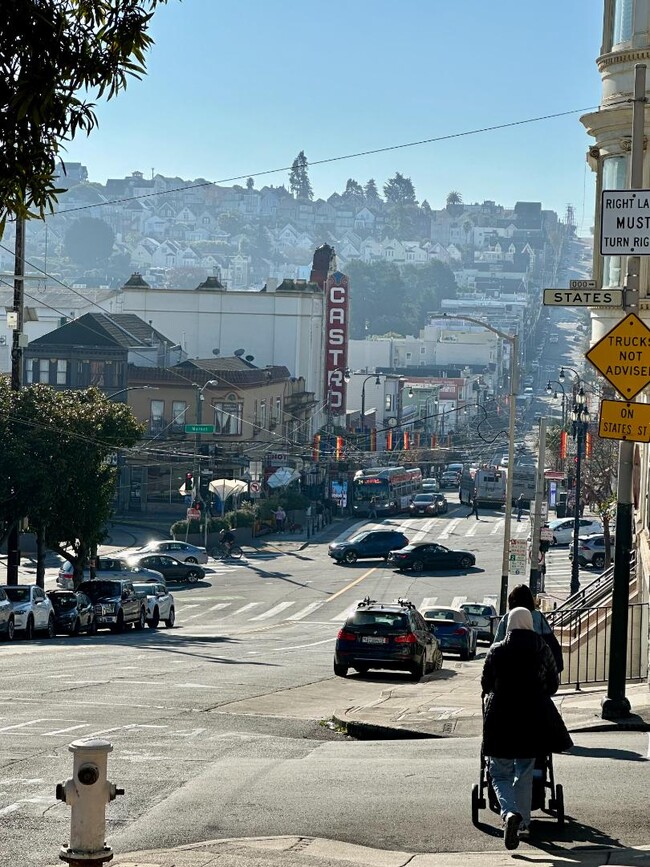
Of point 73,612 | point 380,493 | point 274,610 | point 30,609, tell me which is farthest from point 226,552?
point 30,609

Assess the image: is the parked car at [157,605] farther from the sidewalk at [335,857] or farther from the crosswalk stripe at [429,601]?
the sidewalk at [335,857]

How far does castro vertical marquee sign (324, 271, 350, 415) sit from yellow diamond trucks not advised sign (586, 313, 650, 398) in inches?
3793

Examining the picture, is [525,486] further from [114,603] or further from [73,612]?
[73,612]

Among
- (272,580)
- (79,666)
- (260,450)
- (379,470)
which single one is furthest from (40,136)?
(379,470)

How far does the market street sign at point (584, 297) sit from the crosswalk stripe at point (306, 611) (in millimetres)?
32549

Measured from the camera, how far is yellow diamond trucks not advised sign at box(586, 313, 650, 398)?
49.0 feet

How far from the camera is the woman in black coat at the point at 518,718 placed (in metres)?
9.92

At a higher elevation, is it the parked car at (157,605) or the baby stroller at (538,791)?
the baby stroller at (538,791)

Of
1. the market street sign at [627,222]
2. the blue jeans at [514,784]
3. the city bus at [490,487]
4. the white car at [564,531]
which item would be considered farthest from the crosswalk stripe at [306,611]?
the city bus at [490,487]

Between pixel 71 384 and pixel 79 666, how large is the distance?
64.8 metres

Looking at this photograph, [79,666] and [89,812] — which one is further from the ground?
[89,812]

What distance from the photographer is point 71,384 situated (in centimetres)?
8825

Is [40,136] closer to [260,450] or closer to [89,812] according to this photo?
[89,812]

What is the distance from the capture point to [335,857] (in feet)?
31.6
